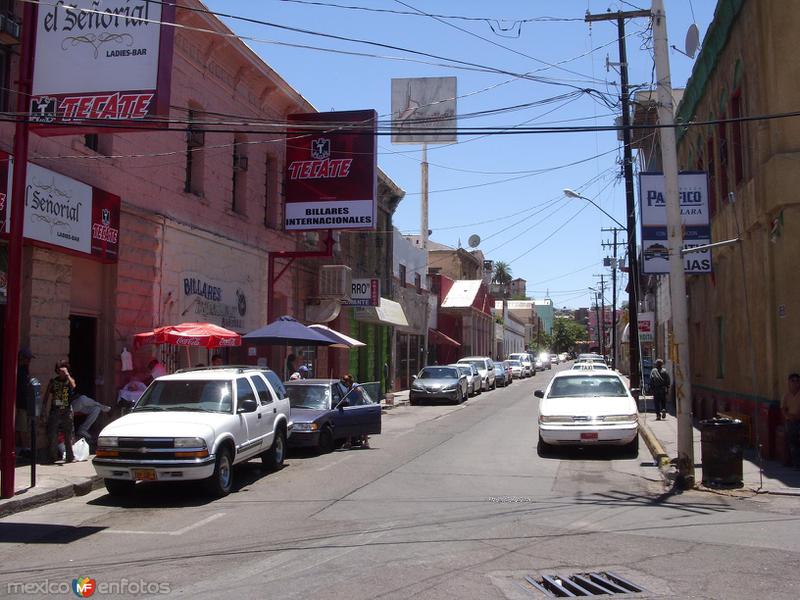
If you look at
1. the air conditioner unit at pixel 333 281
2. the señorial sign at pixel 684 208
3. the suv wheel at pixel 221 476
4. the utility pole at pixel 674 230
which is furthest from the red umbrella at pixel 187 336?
the air conditioner unit at pixel 333 281

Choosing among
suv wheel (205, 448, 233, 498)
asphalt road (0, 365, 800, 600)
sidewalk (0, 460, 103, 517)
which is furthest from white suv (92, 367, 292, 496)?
sidewalk (0, 460, 103, 517)

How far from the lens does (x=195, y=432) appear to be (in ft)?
→ 33.6

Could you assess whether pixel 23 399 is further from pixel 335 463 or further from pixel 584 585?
pixel 584 585

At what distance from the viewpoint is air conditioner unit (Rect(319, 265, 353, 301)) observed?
27.1 metres

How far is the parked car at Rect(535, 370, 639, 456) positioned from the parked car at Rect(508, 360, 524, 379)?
3937 cm

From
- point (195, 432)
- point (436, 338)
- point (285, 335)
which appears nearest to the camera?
point (195, 432)

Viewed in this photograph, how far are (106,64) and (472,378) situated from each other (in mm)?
26871

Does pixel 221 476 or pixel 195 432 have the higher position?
pixel 195 432

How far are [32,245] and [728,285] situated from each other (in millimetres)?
14203

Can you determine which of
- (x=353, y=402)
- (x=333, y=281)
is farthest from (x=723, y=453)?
(x=333, y=281)

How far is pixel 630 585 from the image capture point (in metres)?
6.31

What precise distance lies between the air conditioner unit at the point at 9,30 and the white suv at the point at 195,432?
617 centimetres

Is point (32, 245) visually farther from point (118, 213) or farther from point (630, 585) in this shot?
point (630, 585)

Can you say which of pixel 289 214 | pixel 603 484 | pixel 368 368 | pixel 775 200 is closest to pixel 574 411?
pixel 603 484
